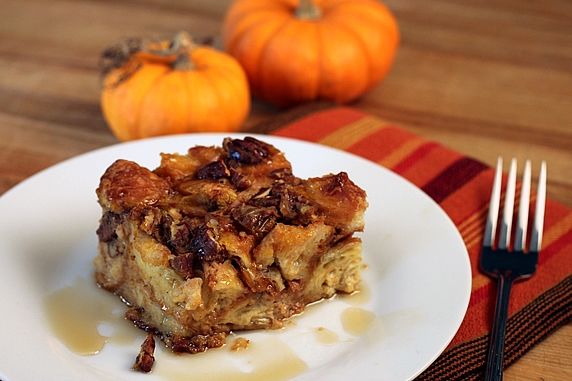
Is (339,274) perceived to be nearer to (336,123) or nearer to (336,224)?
(336,224)

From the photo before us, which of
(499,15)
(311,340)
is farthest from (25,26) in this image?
(311,340)

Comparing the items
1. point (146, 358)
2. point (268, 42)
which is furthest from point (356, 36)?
point (146, 358)

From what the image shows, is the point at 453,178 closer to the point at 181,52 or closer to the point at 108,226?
the point at 181,52

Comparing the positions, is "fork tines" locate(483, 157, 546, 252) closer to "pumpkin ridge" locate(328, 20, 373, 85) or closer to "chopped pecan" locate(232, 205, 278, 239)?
"chopped pecan" locate(232, 205, 278, 239)

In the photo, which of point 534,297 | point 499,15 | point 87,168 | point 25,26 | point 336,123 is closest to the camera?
point 534,297

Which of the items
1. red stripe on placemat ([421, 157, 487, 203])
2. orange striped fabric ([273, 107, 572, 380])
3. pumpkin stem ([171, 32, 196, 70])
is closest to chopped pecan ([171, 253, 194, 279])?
orange striped fabric ([273, 107, 572, 380])

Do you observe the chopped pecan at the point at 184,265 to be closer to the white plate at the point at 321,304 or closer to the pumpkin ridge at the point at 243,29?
the white plate at the point at 321,304

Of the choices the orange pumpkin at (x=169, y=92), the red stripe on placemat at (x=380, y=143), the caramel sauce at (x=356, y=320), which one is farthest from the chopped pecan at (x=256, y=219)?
the orange pumpkin at (x=169, y=92)
